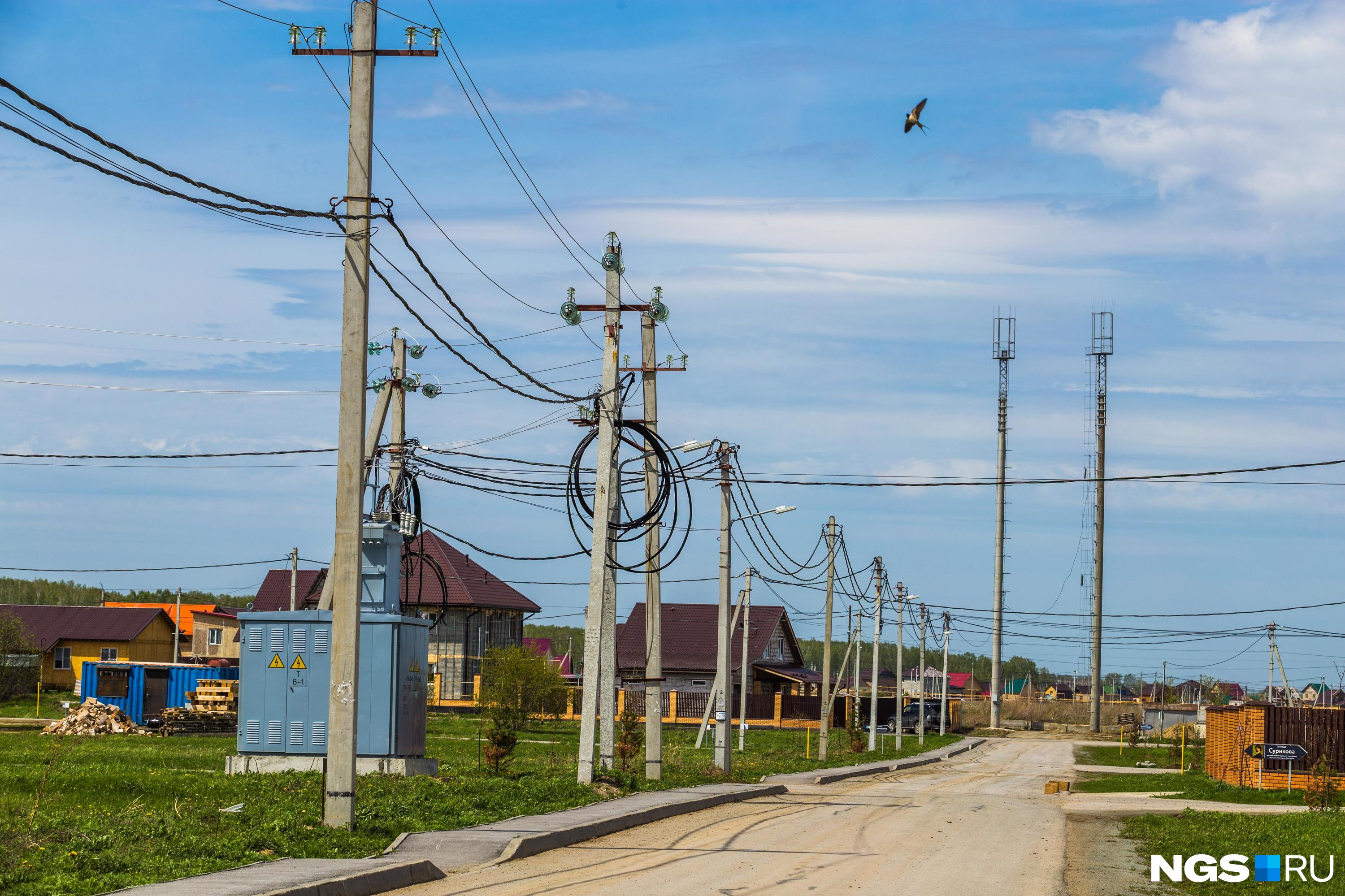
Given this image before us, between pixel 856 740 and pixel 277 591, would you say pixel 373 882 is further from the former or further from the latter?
pixel 277 591

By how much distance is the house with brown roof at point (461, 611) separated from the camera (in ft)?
233

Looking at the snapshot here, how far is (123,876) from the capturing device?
1108 centimetres

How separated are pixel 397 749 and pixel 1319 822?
1518 cm

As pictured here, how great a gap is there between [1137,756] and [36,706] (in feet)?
159

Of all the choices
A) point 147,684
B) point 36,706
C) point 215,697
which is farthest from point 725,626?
point 36,706

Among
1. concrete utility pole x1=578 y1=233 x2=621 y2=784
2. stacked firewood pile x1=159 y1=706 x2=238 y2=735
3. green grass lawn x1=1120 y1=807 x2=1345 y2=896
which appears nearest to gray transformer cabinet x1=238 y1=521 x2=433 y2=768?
concrete utility pole x1=578 y1=233 x2=621 y2=784

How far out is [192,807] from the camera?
15992mm

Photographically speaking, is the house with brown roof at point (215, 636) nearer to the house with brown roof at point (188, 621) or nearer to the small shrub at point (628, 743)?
the house with brown roof at point (188, 621)

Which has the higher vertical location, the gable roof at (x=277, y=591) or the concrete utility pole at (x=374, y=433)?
the concrete utility pole at (x=374, y=433)

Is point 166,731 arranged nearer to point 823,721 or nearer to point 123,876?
point 823,721

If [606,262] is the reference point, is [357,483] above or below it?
below

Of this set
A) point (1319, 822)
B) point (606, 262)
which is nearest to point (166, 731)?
point (606, 262)

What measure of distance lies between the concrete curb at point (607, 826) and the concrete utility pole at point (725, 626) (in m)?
4.69

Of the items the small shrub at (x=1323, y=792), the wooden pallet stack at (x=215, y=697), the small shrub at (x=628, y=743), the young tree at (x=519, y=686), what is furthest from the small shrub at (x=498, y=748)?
the young tree at (x=519, y=686)
